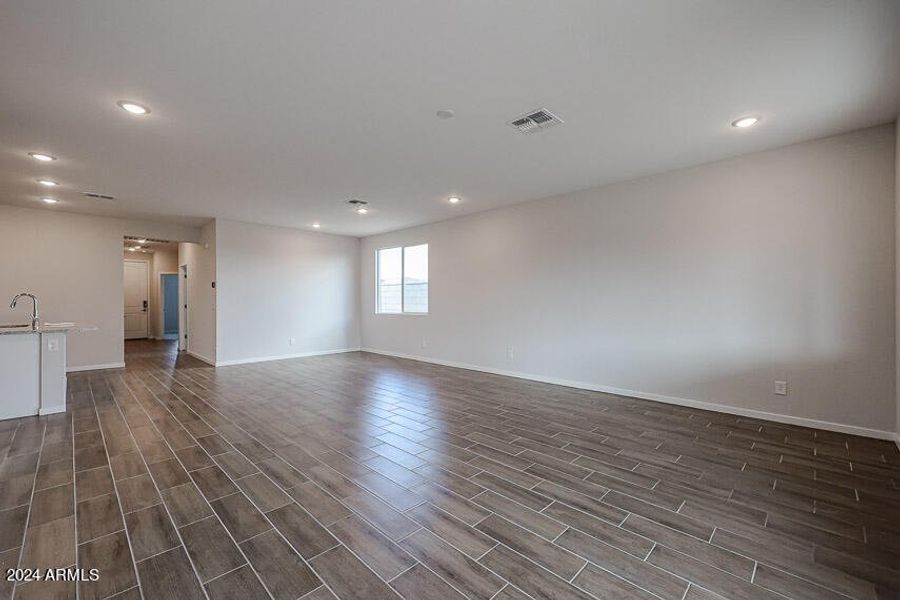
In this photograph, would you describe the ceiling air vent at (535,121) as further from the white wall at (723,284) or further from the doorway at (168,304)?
the doorway at (168,304)

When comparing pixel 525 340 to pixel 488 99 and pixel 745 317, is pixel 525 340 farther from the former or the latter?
pixel 488 99

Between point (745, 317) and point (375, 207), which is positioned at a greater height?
point (375, 207)

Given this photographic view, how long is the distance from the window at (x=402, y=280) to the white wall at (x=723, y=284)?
73.4 inches

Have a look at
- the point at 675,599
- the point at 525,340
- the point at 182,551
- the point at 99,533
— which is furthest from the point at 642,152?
the point at 99,533

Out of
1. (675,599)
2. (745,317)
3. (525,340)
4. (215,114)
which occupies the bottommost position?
(675,599)

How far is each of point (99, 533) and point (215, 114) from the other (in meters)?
2.84

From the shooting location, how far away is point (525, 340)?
5.78 metres

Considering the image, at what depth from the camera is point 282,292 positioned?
25.1 feet

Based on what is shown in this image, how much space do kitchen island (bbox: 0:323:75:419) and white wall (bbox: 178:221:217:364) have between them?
2.71 m

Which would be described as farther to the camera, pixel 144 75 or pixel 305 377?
pixel 305 377

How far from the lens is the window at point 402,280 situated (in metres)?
7.59

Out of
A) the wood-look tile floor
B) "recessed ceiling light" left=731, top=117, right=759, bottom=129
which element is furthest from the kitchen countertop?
"recessed ceiling light" left=731, top=117, right=759, bottom=129

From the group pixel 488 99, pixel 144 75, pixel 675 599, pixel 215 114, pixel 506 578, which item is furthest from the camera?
pixel 215 114

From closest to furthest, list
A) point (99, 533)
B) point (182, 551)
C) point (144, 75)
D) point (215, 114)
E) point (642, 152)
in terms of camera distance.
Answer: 1. point (182, 551)
2. point (99, 533)
3. point (144, 75)
4. point (215, 114)
5. point (642, 152)
